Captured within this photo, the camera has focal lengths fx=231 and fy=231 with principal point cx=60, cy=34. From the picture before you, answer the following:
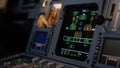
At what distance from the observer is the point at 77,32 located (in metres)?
1.66

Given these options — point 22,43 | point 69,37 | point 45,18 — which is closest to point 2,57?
point 22,43

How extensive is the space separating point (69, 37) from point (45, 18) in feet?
1.19

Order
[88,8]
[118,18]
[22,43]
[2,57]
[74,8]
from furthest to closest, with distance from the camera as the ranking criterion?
1. [22,43]
2. [2,57]
3. [74,8]
4. [88,8]
5. [118,18]

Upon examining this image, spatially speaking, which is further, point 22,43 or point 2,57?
point 22,43

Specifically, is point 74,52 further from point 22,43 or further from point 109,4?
point 22,43

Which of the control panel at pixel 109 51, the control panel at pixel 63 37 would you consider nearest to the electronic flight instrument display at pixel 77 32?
the control panel at pixel 63 37

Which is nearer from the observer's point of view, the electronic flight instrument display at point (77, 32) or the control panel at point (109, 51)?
Result: the control panel at point (109, 51)

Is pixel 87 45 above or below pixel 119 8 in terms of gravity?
below

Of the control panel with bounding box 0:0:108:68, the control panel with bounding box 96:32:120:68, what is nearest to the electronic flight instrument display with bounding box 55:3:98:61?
the control panel with bounding box 0:0:108:68

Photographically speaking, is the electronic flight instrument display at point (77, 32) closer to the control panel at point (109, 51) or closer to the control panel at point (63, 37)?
the control panel at point (63, 37)

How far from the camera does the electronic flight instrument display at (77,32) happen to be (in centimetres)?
157

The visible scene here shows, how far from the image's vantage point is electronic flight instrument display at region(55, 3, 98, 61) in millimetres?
1571

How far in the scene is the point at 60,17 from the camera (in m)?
1.82

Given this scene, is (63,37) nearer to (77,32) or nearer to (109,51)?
(77,32)
